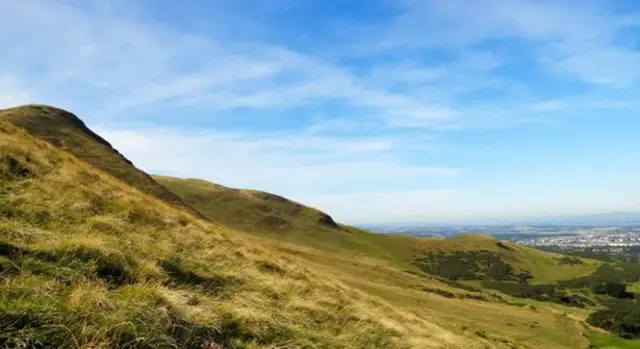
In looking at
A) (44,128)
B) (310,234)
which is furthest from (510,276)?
(44,128)

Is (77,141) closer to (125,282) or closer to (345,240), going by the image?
(125,282)

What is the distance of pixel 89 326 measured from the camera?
8.78 m

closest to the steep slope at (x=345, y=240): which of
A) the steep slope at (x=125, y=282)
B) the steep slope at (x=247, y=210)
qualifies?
the steep slope at (x=247, y=210)

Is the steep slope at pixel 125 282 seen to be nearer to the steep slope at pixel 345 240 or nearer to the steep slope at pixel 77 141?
the steep slope at pixel 77 141

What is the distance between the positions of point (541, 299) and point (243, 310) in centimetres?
12258

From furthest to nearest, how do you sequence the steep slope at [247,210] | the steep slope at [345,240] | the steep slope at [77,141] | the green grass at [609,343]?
the steep slope at [247,210] < the steep slope at [345,240] < the steep slope at [77,141] < the green grass at [609,343]

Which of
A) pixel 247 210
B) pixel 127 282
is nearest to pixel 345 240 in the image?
pixel 247 210

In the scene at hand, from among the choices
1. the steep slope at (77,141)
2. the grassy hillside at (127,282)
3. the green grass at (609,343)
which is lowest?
the green grass at (609,343)

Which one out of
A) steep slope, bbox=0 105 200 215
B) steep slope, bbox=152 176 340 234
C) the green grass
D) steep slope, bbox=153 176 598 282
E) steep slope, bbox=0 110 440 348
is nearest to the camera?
steep slope, bbox=0 110 440 348

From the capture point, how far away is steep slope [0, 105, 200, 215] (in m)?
67.4

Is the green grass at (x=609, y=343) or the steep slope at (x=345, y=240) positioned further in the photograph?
the steep slope at (x=345, y=240)

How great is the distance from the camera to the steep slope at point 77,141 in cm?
6744

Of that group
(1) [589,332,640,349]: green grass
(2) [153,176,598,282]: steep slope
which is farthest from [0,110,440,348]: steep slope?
(2) [153,176,598,282]: steep slope

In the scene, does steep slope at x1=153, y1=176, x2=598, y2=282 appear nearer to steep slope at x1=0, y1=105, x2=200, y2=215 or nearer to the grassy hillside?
steep slope at x1=0, y1=105, x2=200, y2=215
